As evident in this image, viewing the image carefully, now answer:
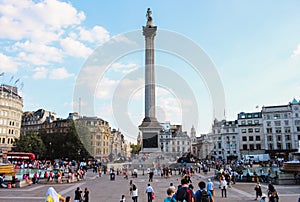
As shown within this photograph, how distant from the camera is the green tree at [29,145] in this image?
6981 centimetres

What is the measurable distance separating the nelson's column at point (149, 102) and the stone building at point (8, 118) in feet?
140

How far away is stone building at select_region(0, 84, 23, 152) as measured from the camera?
236 feet

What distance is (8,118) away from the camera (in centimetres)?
7388

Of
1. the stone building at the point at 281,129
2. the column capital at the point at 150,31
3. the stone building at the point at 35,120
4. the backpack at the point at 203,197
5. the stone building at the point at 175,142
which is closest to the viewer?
the backpack at the point at 203,197

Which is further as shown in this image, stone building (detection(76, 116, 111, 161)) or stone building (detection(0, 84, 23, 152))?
stone building (detection(76, 116, 111, 161))

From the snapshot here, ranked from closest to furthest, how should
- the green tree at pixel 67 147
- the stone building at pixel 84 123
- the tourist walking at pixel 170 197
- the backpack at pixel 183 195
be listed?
the tourist walking at pixel 170 197 → the backpack at pixel 183 195 → the green tree at pixel 67 147 → the stone building at pixel 84 123

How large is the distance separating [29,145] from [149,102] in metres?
38.1

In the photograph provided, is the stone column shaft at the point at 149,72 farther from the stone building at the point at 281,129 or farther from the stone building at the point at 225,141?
the stone building at the point at 225,141

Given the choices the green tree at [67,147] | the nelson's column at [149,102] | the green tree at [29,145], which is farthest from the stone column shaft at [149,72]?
the green tree at [29,145]

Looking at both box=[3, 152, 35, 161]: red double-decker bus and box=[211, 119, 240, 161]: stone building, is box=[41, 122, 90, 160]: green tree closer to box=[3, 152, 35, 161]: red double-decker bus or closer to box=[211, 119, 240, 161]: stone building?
box=[3, 152, 35, 161]: red double-decker bus

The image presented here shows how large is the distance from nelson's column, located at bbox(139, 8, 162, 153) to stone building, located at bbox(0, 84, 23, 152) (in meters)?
42.5

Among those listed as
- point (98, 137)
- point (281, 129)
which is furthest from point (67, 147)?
point (281, 129)

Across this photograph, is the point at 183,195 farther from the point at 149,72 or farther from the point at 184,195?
the point at 149,72

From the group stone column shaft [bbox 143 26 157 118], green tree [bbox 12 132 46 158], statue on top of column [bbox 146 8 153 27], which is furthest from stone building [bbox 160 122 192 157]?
statue on top of column [bbox 146 8 153 27]
